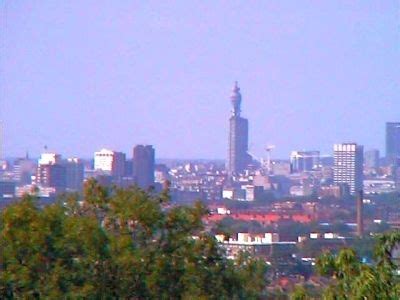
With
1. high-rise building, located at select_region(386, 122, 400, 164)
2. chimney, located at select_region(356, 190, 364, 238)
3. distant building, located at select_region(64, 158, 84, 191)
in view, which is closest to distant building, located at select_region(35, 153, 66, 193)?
distant building, located at select_region(64, 158, 84, 191)

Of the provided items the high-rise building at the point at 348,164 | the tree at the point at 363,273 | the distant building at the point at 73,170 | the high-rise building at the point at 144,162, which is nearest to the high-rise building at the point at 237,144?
the high-rise building at the point at 348,164

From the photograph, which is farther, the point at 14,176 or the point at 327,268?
the point at 14,176

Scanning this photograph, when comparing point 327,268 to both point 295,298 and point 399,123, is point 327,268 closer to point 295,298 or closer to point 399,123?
point 295,298

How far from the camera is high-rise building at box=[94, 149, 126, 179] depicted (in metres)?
48.1

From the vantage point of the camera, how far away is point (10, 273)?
476 inches

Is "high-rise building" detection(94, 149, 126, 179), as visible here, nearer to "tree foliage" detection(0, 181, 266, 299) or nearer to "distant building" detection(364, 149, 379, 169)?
"distant building" detection(364, 149, 379, 169)

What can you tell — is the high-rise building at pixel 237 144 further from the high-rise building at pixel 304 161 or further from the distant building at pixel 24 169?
the distant building at pixel 24 169

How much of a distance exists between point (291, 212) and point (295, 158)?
24102 millimetres

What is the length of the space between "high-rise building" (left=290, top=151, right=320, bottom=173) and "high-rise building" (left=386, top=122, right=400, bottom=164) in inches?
497

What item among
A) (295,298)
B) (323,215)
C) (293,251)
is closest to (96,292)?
(295,298)

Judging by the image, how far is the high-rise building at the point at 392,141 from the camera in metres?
50.8

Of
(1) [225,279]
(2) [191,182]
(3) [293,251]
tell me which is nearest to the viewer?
(1) [225,279]

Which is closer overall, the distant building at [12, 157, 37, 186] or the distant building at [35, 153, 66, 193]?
the distant building at [35, 153, 66, 193]

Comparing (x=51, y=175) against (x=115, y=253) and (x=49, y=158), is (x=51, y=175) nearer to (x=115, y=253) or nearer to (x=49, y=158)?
(x=49, y=158)
